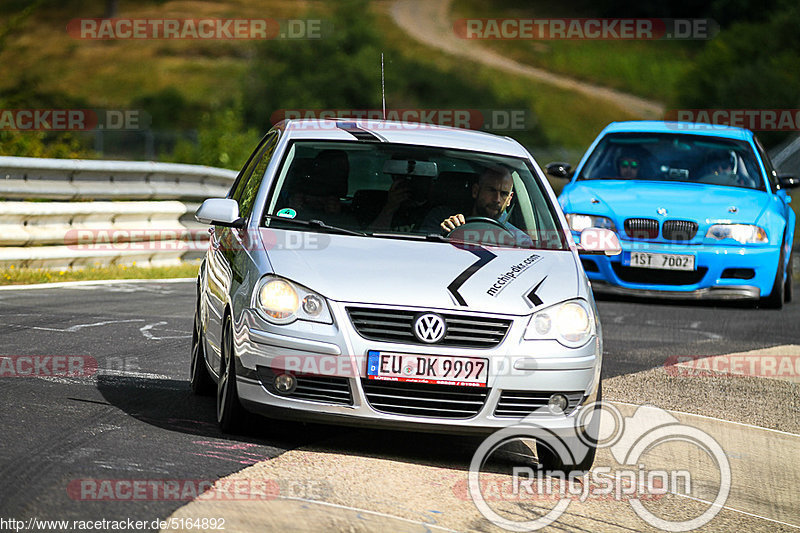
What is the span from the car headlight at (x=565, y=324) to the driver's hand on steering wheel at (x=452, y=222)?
3.51 feet

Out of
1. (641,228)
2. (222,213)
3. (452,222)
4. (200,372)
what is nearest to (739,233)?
(641,228)

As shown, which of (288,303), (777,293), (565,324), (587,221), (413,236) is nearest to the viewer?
(288,303)

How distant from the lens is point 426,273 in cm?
625

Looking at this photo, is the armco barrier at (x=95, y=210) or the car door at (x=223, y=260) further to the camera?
the armco barrier at (x=95, y=210)

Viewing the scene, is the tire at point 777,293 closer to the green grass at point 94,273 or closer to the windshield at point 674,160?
the windshield at point 674,160

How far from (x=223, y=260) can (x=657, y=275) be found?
6.84 metres

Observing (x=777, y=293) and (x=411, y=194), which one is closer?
(x=411, y=194)

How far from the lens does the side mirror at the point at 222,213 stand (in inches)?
272

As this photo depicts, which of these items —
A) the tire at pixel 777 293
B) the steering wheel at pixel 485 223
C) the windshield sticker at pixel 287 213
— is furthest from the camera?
the tire at pixel 777 293

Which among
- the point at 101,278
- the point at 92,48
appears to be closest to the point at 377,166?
the point at 101,278

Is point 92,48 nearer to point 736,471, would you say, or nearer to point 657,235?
point 657,235

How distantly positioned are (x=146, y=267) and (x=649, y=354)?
21.7ft

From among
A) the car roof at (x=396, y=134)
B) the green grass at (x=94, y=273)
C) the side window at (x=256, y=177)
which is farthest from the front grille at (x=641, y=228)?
the side window at (x=256, y=177)

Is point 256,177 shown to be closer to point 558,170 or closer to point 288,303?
point 288,303
